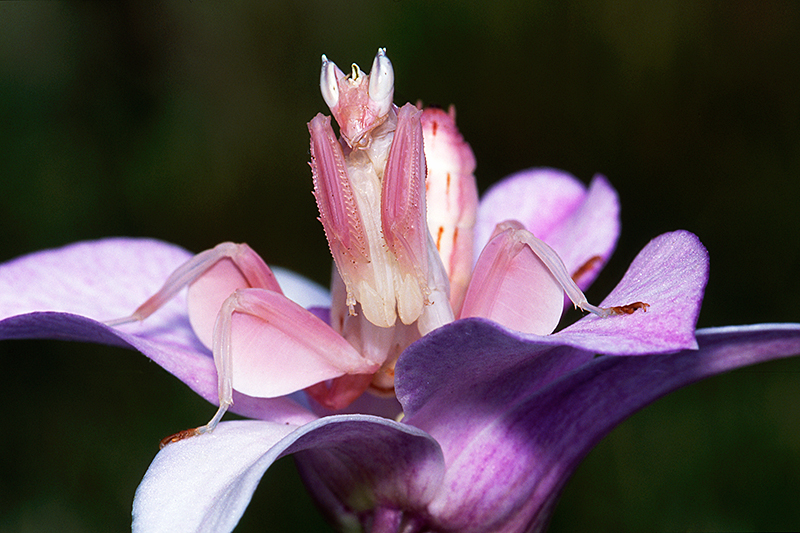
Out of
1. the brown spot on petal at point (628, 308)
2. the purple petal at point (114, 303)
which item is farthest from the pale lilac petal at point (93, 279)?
the brown spot on petal at point (628, 308)

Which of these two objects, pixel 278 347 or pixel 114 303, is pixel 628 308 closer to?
pixel 278 347

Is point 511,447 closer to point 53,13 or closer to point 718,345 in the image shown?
point 718,345

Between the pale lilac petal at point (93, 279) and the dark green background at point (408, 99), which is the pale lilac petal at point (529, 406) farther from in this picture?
the dark green background at point (408, 99)

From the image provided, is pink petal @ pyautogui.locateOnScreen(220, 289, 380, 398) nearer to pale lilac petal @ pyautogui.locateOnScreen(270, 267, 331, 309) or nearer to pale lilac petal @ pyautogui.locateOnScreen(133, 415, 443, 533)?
pale lilac petal @ pyautogui.locateOnScreen(133, 415, 443, 533)

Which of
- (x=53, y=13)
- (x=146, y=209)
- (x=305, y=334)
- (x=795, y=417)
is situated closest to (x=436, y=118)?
(x=305, y=334)

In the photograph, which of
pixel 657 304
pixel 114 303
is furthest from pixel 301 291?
pixel 657 304
